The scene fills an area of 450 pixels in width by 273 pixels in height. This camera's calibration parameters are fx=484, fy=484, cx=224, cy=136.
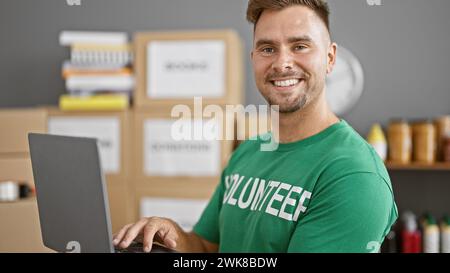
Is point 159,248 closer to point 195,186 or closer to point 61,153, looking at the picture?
point 61,153

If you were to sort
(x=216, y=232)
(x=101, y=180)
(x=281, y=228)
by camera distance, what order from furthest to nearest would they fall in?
(x=216, y=232), (x=281, y=228), (x=101, y=180)

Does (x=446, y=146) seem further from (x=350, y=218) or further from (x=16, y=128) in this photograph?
(x=16, y=128)

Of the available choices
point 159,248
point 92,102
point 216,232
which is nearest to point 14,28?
point 159,248

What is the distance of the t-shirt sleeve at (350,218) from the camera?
51 cm

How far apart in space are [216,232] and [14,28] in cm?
43

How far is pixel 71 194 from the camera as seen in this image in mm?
469

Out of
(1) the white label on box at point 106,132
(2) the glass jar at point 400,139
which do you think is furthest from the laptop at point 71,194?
(2) the glass jar at point 400,139

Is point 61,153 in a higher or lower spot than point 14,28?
lower

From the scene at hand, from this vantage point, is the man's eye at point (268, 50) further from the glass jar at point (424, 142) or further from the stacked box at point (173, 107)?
the stacked box at point (173, 107)

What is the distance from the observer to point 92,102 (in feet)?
5.08

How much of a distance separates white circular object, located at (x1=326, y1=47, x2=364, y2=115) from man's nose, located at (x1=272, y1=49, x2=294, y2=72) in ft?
0.18

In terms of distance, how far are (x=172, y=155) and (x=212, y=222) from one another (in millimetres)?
815

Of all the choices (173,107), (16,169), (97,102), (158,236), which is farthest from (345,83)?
(97,102)

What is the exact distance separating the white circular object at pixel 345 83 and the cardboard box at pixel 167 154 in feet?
1.85
